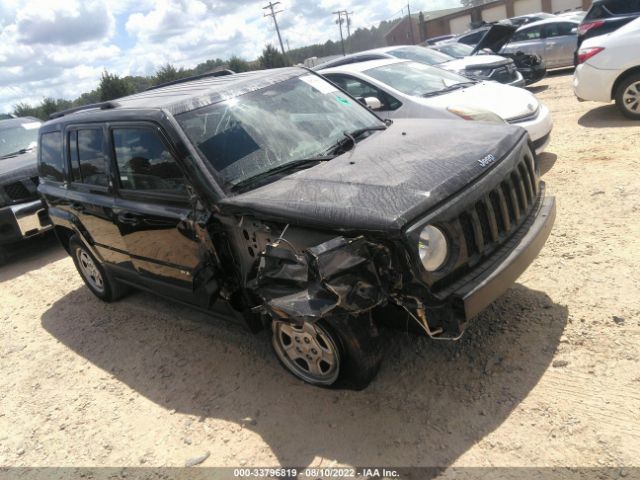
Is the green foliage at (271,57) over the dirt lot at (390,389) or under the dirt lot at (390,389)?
over

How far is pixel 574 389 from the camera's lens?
276cm

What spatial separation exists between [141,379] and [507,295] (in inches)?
114

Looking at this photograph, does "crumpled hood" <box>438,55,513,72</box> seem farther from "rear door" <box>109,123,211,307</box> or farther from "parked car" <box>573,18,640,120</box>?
"rear door" <box>109,123,211,307</box>

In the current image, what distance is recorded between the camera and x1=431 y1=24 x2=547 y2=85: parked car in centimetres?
1062

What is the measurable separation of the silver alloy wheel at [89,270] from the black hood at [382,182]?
9.18 feet

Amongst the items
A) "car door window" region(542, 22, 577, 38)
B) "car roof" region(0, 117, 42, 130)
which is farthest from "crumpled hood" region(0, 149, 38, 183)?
"car door window" region(542, 22, 577, 38)

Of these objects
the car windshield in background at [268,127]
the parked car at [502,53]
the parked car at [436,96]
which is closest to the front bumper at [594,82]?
the parked car at [436,96]

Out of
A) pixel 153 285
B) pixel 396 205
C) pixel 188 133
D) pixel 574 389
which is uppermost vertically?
pixel 188 133

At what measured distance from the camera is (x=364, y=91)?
6.92 meters

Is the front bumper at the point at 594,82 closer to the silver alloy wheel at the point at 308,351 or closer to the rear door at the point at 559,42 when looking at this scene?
the silver alloy wheel at the point at 308,351

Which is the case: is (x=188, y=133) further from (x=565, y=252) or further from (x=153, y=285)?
(x=565, y=252)

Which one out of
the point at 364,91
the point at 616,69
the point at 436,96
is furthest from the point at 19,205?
the point at 616,69

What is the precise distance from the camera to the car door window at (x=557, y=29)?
14.1 m

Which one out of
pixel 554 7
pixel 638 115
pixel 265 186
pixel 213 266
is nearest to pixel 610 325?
pixel 265 186
